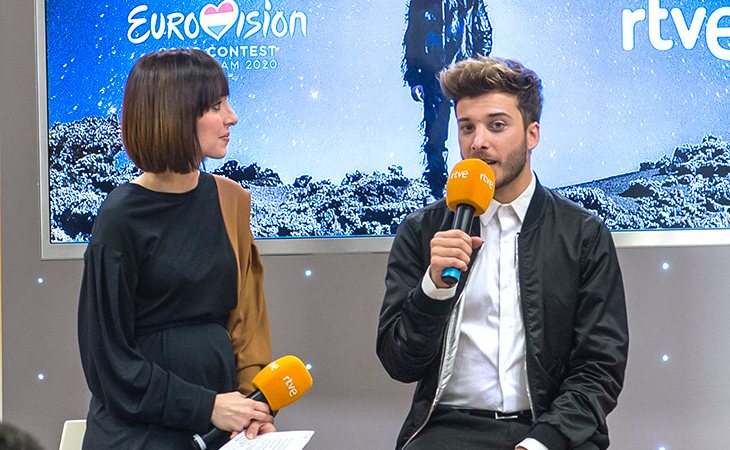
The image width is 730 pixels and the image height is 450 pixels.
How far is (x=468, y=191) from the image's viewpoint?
1.82 m

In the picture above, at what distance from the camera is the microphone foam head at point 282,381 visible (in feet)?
6.23

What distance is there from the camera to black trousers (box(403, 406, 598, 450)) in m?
1.96

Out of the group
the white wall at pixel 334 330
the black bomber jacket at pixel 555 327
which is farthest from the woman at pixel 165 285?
the white wall at pixel 334 330

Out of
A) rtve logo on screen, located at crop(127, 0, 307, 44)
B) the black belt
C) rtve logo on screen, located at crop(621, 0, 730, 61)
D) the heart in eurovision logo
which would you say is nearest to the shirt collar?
the black belt

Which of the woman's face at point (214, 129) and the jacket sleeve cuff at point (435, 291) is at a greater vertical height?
the woman's face at point (214, 129)

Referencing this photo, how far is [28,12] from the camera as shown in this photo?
9.95ft

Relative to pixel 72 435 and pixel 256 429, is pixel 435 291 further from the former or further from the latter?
pixel 72 435

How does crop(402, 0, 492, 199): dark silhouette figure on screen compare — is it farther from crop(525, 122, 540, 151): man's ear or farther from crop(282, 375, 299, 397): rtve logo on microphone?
crop(282, 375, 299, 397): rtve logo on microphone

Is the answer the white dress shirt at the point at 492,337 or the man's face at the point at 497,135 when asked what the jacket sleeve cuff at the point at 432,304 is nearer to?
the white dress shirt at the point at 492,337

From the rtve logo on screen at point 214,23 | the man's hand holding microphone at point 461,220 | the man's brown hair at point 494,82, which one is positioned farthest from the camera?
the rtve logo on screen at point 214,23

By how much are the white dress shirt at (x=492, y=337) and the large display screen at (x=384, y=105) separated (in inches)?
27.6

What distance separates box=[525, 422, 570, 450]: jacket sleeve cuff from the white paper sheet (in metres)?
0.48

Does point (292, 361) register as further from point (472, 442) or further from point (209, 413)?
point (472, 442)

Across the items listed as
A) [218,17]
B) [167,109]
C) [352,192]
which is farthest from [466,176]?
[218,17]
